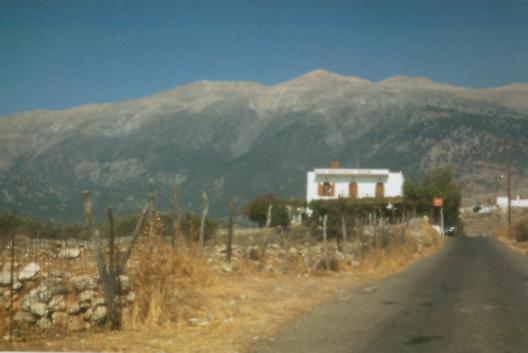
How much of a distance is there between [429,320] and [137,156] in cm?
17401

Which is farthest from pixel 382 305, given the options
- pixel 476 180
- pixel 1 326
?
pixel 476 180

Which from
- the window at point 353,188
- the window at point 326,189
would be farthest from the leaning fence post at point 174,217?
the window at point 353,188

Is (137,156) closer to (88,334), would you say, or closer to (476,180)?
(476,180)

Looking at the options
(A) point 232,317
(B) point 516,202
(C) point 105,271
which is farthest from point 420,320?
(B) point 516,202

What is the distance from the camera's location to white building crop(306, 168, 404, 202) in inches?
3113

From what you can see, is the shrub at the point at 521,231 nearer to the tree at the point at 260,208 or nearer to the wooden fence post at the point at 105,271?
the tree at the point at 260,208

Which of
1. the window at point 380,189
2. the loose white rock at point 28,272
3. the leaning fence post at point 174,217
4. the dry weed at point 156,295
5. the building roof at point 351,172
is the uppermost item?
the building roof at point 351,172

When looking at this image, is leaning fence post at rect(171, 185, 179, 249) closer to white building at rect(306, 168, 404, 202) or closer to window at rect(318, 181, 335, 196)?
white building at rect(306, 168, 404, 202)

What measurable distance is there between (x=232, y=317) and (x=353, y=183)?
226 ft

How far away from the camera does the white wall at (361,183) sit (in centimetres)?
7906

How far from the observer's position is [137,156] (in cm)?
18088

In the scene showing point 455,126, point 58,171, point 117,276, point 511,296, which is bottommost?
point 511,296

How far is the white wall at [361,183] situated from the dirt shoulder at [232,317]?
58.7m

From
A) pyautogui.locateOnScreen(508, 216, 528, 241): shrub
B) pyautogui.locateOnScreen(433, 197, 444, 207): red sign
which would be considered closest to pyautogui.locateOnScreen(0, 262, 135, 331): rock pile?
pyautogui.locateOnScreen(508, 216, 528, 241): shrub
